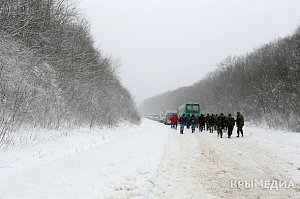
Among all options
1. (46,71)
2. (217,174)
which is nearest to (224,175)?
(217,174)

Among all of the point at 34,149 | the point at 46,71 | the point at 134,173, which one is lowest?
the point at 134,173

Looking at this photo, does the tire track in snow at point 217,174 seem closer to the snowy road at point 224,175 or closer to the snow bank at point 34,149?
the snowy road at point 224,175

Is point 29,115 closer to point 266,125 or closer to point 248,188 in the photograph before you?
point 248,188

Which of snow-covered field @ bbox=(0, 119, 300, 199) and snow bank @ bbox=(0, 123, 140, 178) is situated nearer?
snow-covered field @ bbox=(0, 119, 300, 199)

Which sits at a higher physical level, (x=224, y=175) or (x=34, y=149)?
(x=34, y=149)

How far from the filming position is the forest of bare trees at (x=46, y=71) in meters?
16.0

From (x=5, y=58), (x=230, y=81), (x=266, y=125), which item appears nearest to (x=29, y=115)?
(x=5, y=58)

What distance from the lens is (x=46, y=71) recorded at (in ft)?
71.4

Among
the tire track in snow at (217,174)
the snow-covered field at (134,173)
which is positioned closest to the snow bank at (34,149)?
the snow-covered field at (134,173)

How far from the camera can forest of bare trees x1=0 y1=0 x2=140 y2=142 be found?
52.5ft

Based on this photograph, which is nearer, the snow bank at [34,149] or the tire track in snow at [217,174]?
the tire track in snow at [217,174]

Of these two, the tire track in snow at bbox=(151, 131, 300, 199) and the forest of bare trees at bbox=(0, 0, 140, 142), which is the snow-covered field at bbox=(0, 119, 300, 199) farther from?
the forest of bare trees at bbox=(0, 0, 140, 142)

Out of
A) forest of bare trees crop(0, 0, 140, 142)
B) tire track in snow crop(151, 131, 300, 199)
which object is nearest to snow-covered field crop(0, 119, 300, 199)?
tire track in snow crop(151, 131, 300, 199)

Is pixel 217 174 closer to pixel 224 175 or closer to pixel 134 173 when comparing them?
pixel 224 175
